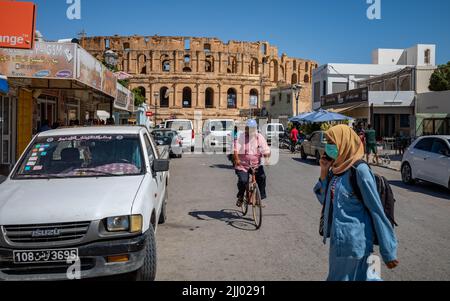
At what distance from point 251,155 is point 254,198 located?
2.58ft

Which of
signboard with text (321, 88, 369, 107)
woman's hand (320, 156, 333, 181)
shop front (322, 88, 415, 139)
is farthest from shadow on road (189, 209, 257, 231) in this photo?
signboard with text (321, 88, 369, 107)

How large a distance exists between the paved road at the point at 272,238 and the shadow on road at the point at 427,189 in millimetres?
26

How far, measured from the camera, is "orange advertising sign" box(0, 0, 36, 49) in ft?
→ 29.1

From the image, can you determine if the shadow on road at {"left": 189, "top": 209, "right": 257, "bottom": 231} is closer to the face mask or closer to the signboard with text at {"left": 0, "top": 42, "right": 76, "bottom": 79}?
the face mask

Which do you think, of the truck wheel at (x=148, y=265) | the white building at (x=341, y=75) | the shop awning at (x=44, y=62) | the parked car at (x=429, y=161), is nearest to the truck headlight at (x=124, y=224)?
the truck wheel at (x=148, y=265)

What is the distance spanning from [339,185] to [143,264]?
7.38 ft

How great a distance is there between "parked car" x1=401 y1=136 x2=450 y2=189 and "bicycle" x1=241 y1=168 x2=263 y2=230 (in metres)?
6.09

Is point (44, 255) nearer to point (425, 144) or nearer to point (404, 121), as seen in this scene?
point (425, 144)

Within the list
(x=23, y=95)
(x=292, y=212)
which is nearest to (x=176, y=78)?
(x=23, y=95)

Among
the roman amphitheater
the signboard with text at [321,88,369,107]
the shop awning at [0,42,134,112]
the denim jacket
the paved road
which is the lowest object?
the paved road

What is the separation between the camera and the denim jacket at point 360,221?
9.99 feet

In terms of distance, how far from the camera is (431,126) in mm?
29344

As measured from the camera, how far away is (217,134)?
85.8 feet

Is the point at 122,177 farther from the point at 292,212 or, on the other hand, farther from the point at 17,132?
the point at 17,132
